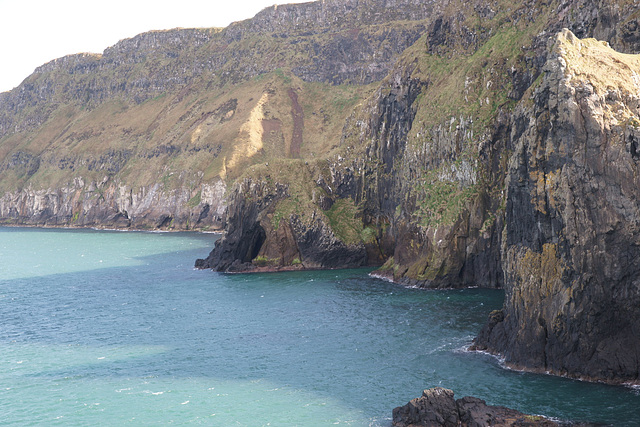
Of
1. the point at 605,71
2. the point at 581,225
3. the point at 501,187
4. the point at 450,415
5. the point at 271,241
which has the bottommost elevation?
the point at 450,415

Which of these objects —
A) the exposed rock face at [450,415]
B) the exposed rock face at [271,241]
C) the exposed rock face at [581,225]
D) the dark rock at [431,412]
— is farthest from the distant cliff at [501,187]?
the dark rock at [431,412]

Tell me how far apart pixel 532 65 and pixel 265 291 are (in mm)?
52915

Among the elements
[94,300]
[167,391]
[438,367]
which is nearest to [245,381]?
[167,391]

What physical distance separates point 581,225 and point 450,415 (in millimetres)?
19101

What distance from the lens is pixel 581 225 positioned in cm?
4450

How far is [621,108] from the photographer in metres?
45.1

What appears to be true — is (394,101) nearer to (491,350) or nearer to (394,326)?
(394,326)

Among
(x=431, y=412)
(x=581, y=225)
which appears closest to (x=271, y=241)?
(x=581, y=225)

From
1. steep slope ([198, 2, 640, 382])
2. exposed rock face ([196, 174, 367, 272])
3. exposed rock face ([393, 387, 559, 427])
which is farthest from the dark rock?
exposed rock face ([196, 174, 367, 272])

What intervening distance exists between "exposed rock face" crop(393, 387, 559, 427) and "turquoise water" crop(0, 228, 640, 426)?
175 centimetres

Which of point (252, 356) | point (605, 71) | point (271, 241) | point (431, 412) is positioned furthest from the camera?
point (271, 241)

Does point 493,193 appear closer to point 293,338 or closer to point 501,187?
point 501,187

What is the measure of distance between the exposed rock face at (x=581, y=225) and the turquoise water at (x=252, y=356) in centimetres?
294

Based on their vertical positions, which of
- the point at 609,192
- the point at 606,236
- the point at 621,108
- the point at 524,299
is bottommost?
the point at 524,299
